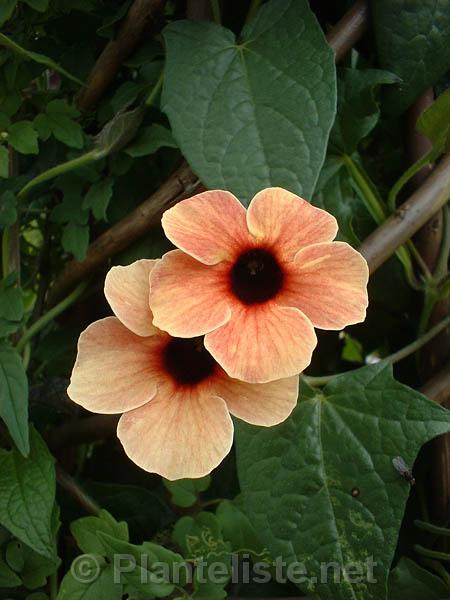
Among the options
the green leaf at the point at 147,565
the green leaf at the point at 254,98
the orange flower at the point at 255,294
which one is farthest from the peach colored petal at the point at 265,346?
the green leaf at the point at 147,565

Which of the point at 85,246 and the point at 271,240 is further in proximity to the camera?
the point at 85,246

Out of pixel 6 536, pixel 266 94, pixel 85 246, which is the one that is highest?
pixel 266 94

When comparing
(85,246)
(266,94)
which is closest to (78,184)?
(85,246)

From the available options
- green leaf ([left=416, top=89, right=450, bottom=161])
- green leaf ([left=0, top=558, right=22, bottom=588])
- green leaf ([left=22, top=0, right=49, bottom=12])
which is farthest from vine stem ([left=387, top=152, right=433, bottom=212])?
green leaf ([left=0, top=558, right=22, bottom=588])

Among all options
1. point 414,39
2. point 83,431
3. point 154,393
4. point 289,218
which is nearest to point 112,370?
point 154,393

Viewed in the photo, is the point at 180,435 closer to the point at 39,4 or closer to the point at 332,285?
the point at 332,285

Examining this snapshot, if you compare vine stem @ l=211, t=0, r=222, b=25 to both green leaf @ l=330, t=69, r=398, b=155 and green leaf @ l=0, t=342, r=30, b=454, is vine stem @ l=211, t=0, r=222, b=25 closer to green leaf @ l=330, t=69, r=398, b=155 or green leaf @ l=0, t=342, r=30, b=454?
green leaf @ l=330, t=69, r=398, b=155

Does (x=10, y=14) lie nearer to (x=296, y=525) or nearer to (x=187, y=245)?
(x=187, y=245)
